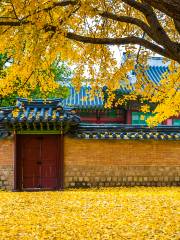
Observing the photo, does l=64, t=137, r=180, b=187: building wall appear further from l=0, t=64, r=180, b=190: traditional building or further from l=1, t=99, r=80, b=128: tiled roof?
l=1, t=99, r=80, b=128: tiled roof

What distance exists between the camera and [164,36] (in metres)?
5.75

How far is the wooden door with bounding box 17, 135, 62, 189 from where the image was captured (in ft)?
51.2

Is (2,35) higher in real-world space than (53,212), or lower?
higher

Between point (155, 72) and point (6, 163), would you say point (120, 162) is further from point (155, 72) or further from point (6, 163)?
point (155, 72)

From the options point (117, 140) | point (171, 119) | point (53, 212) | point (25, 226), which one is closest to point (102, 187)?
point (117, 140)

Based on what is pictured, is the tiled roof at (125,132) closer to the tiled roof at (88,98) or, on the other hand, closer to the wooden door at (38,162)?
the wooden door at (38,162)

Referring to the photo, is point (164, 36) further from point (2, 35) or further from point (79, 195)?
point (79, 195)

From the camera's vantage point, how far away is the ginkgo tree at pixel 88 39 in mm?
5844

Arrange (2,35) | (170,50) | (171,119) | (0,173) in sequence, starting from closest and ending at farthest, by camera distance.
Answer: (170,50) < (2,35) < (0,173) < (171,119)

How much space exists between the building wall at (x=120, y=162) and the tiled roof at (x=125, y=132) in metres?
0.26

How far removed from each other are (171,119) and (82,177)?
32.6 feet

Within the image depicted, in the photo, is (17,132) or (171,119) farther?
(171,119)

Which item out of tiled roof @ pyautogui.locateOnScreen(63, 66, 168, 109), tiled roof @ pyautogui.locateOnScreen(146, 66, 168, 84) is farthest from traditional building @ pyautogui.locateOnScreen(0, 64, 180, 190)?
tiled roof @ pyautogui.locateOnScreen(146, 66, 168, 84)

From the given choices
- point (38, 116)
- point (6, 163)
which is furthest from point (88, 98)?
point (6, 163)
